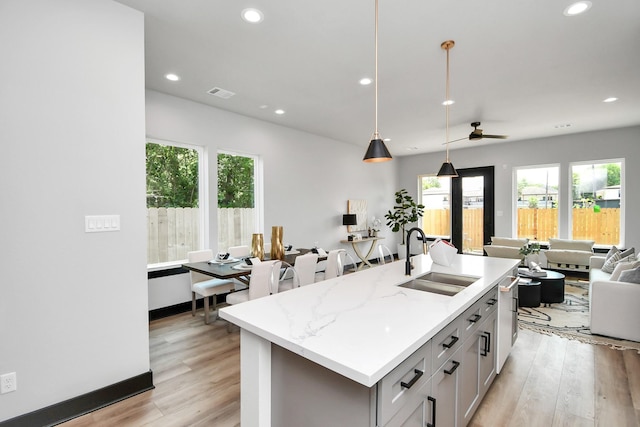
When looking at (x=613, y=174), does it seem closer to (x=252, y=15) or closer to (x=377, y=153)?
(x=377, y=153)

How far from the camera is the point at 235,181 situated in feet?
16.1

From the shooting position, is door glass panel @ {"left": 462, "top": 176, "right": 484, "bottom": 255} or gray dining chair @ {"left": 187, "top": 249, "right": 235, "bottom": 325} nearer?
gray dining chair @ {"left": 187, "top": 249, "right": 235, "bottom": 325}

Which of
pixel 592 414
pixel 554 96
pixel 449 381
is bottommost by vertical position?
pixel 592 414

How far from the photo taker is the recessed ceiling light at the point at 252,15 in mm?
2353

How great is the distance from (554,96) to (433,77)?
6.41ft

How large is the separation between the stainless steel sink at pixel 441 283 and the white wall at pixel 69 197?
210cm

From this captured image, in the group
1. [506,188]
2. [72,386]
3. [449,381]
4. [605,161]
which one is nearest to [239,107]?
[72,386]

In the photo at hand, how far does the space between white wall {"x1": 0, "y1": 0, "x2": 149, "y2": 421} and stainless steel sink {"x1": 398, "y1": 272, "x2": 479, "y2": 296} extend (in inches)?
82.7

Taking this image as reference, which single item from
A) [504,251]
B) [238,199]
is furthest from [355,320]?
[504,251]

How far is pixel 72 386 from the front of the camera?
204 centimetres

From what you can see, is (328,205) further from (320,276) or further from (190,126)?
(190,126)

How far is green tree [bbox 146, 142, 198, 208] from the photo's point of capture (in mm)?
4070

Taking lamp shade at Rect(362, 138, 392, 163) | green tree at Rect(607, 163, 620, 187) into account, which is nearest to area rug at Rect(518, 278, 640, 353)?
green tree at Rect(607, 163, 620, 187)

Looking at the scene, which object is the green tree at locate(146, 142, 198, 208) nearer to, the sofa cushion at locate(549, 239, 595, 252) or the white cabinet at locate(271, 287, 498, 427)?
the white cabinet at locate(271, 287, 498, 427)
